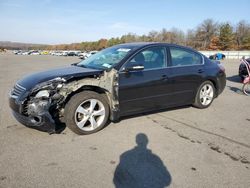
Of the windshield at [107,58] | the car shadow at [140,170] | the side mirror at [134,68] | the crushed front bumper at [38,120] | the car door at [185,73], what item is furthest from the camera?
the car door at [185,73]

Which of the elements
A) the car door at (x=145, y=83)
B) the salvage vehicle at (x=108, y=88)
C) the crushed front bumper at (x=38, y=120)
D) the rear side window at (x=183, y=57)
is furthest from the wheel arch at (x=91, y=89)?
the rear side window at (x=183, y=57)

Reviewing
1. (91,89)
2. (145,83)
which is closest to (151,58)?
(145,83)

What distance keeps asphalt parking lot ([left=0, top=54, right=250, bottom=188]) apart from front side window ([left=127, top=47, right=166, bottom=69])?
1183 mm

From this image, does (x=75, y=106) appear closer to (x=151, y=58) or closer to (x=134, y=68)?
(x=134, y=68)

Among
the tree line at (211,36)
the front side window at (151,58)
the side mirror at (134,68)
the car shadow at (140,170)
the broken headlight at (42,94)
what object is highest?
the tree line at (211,36)

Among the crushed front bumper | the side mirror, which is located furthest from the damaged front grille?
the side mirror

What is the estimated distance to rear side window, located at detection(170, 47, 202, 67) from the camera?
5.45 meters

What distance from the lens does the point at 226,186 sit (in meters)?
2.87

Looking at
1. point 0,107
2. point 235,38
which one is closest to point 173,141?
point 0,107

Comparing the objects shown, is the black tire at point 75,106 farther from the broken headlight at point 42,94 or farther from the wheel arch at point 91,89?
the broken headlight at point 42,94

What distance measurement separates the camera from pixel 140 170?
3203mm

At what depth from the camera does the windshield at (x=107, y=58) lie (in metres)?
4.82

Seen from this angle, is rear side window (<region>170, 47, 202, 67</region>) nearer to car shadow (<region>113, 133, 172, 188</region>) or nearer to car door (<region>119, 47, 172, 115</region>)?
car door (<region>119, 47, 172, 115</region>)

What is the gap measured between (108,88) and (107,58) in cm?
95
